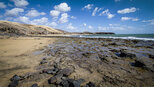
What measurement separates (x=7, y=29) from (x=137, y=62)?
48.1 meters

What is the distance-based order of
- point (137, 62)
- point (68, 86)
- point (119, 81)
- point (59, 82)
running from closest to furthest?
1. point (68, 86)
2. point (59, 82)
3. point (119, 81)
4. point (137, 62)

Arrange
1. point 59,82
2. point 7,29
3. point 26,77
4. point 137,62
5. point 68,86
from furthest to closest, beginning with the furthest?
point 7,29 < point 137,62 < point 26,77 < point 59,82 < point 68,86

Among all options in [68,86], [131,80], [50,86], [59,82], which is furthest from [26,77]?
[131,80]

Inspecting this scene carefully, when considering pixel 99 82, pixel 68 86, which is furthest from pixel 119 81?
pixel 68 86

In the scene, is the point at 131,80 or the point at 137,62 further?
the point at 137,62

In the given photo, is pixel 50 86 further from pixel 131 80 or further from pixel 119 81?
pixel 131 80

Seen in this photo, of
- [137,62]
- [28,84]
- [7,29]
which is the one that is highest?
[7,29]

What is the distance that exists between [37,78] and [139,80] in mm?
4214

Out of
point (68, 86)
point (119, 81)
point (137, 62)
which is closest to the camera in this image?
→ point (68, 86)

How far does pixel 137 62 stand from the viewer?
3.95 metres

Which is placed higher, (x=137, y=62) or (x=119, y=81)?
(x=137, y=62)

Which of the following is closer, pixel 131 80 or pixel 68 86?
pixel 68 86

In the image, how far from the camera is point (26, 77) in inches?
109

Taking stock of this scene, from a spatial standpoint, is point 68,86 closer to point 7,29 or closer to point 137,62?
point 137,62
